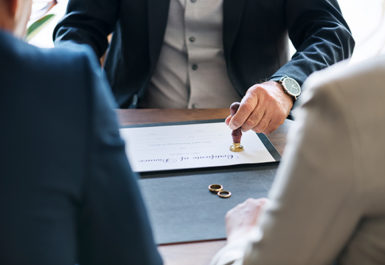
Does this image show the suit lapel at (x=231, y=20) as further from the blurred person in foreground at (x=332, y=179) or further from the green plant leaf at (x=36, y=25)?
the blurred person in foreground at (x=332, y=179)

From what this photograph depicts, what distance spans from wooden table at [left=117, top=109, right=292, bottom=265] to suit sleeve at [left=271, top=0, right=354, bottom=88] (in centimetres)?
24

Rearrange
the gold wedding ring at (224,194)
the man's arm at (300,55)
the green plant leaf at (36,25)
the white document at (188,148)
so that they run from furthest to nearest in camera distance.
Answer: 1. the green plant leaf at (36,25)
2. the man's arm at (300,55)
3. the white document at (188,148)
4. the gold wedding ring at (224,194)

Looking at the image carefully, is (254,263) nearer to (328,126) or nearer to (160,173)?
(328,126)

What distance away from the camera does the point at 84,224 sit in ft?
1.65

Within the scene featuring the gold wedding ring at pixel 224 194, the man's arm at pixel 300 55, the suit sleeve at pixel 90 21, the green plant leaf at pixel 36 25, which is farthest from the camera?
the green plant leaf at pixel 36 25

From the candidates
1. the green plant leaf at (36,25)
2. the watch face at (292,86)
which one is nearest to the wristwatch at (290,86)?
the watch face at (292,86)

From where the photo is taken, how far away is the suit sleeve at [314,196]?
0.42m

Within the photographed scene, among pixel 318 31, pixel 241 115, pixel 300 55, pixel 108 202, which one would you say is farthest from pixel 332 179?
pixel 318 31

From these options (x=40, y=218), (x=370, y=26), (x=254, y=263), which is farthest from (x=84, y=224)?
(x=370, y=26)

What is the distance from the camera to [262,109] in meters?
1.06

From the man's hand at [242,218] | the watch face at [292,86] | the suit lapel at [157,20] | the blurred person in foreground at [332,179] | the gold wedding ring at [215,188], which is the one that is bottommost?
the gold wedding ring at [215,188]

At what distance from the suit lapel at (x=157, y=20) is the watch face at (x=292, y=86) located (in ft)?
1.51

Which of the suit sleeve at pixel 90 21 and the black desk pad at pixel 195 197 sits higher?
the suit sleeve at pixel 90 21

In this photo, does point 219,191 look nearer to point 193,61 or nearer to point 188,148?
point 188,148
